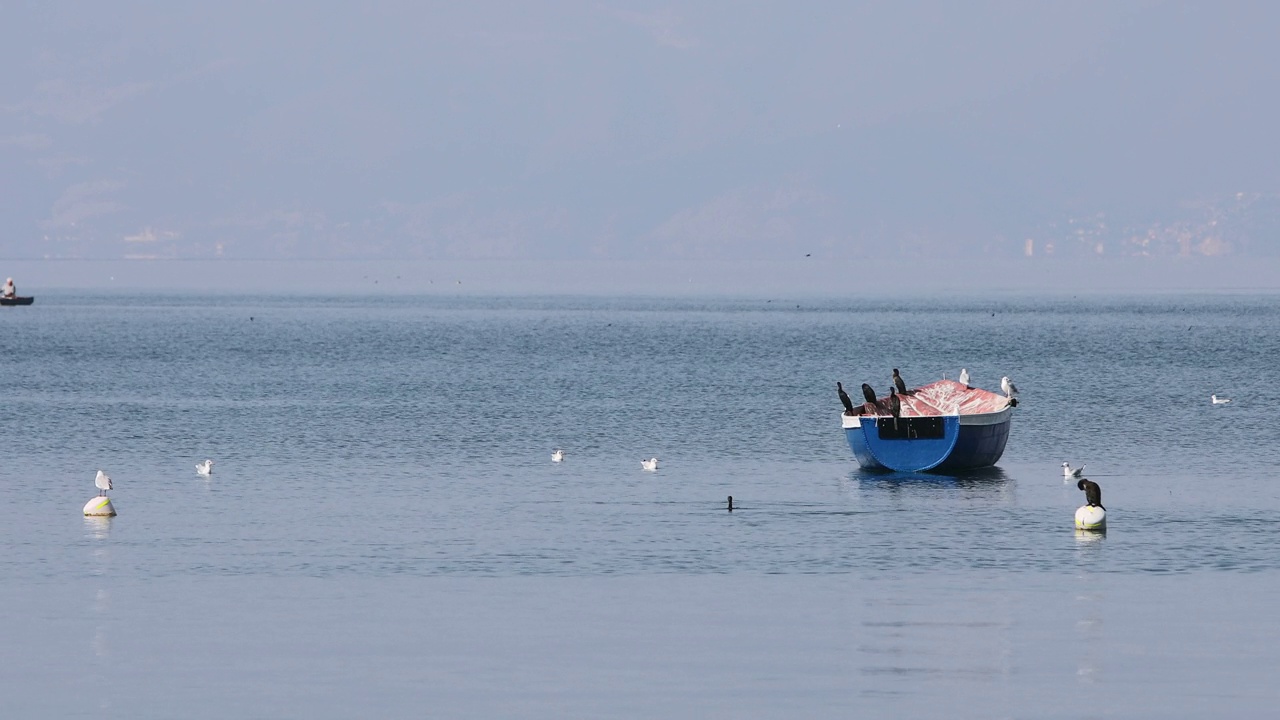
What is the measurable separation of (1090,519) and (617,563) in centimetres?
1090

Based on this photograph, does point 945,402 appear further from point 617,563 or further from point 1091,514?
point 617,563

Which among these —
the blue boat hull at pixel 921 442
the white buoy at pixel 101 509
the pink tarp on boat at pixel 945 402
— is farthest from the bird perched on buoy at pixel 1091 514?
the white buoy at pixel 101 509

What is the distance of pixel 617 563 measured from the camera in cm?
3897

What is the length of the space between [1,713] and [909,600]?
618 inches

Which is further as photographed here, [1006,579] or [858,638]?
[1006,579]

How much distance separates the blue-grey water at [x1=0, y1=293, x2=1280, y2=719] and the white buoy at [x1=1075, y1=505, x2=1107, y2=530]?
1.73 ft

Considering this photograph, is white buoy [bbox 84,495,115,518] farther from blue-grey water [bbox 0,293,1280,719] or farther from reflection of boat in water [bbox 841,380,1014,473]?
reflection of boat in water [bbox 841,380,1014,473]

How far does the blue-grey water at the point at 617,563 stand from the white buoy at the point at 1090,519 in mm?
526

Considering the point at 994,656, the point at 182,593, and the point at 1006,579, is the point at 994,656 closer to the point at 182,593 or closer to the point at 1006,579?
the point at 1006,579

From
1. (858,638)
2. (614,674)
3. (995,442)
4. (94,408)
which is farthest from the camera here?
(94,408)

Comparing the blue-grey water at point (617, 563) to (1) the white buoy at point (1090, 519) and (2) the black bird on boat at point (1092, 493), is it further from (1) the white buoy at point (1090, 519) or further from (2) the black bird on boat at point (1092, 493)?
(2) the black bird on boat at point (1092, 493)

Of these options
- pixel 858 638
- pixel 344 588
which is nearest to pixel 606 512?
pixel 344 588

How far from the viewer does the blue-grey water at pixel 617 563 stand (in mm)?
27094

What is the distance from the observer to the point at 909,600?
113 ft
